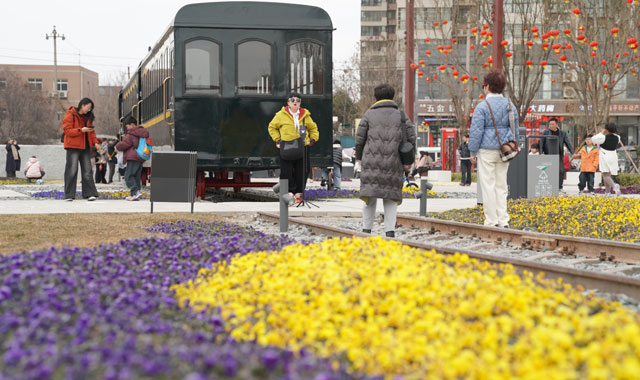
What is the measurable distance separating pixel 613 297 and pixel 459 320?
2159 mm

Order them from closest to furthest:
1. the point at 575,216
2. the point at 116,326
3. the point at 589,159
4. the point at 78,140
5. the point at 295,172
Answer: the point at 116,326, the point at 575,216, the point at 295,172, the point at 78,140, the point at 589,159

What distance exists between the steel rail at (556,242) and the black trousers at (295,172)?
3.67 m

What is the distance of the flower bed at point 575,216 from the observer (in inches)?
426

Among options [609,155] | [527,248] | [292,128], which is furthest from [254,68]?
[609,155]

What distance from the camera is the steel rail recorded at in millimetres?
8427

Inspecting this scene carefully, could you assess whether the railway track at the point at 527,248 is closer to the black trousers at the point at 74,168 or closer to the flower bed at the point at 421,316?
the flower bed at the point at 421,316

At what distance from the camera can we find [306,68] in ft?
57.1

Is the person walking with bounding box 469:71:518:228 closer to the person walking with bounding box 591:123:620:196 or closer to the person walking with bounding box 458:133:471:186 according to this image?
the person walking with bounding box 591:123:620:196

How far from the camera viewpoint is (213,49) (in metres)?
16.8

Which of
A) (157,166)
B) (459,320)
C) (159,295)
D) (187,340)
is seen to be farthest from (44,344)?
(157,166)

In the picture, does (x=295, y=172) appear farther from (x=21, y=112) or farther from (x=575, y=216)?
(x=21, y=112)

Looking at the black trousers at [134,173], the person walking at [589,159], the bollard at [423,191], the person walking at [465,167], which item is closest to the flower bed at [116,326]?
the bollard at [423,191]

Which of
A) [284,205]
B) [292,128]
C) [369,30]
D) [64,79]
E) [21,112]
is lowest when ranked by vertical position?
[284,205]

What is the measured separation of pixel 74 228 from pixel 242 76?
26.0 feet
